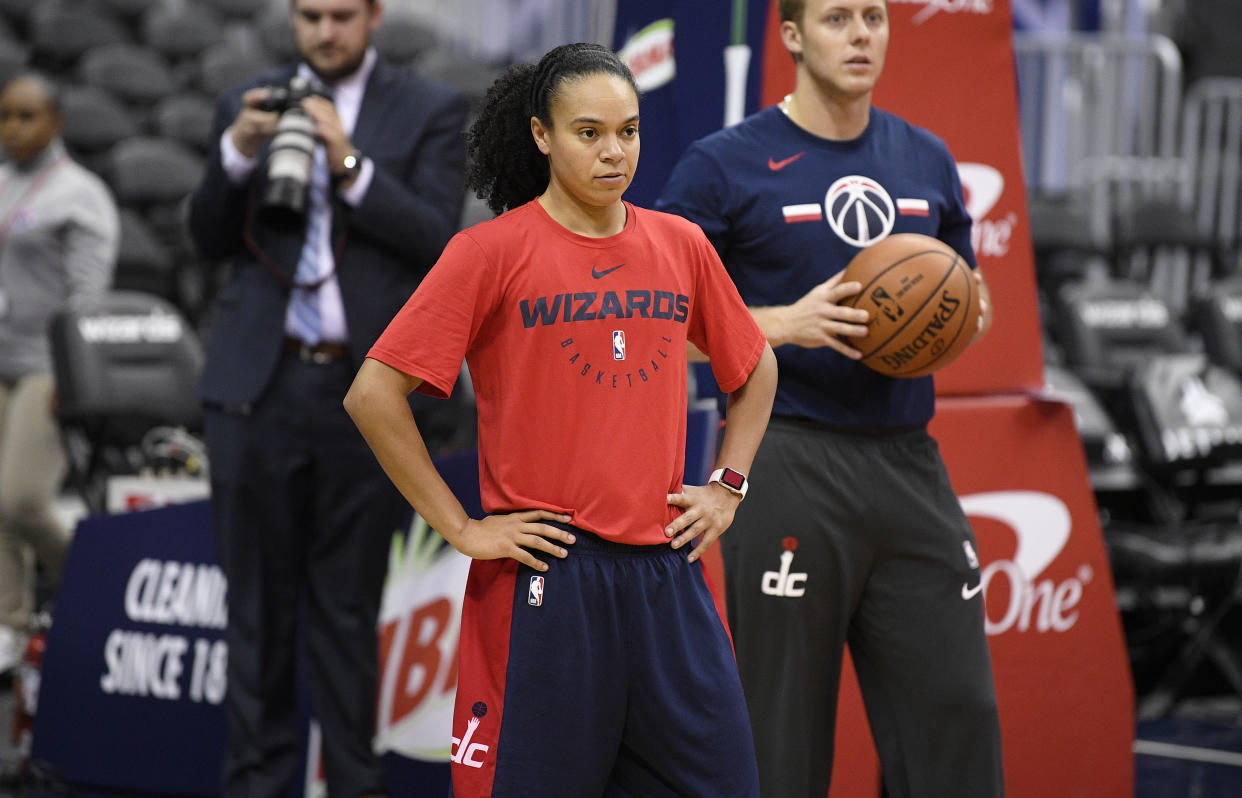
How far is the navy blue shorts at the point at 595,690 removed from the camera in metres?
2.27

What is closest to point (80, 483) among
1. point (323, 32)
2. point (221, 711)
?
point (221, 711)

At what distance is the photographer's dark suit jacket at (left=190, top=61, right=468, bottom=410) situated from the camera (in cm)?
384

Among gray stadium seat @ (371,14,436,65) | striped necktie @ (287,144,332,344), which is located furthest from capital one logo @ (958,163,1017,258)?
gray stadium seat @ (371,14,436,65)

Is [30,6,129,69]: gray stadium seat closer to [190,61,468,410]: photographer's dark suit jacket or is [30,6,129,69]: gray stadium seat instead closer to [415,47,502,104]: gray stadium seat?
[415,47,502,104]: gray stadium seat

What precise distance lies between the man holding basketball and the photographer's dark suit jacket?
107 cm

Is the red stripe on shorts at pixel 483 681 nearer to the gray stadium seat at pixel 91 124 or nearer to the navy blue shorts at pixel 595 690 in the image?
the navy blue shorts at pixel 595 690

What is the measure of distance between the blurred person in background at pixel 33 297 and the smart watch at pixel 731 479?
163 inches

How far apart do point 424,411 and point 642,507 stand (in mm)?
1696

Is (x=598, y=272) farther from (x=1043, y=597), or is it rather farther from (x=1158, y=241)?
(x=1158, y=241)

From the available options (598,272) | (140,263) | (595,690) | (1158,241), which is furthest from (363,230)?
(1158,241)

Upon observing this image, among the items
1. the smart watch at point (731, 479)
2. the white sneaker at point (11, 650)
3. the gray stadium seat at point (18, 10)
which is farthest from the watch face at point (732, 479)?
the gray stadium seat at point (18, 10)

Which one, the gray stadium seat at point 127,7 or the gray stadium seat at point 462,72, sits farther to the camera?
the gray stadium seat at point 127,7

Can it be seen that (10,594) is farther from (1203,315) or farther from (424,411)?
(1203,315)

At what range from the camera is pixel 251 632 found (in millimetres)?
3891
